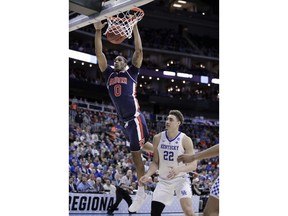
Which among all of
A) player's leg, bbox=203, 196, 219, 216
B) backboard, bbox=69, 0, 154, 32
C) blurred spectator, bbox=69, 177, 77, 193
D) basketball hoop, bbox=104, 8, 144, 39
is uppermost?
basketball hoop, bbox=104, 8, 144, 39

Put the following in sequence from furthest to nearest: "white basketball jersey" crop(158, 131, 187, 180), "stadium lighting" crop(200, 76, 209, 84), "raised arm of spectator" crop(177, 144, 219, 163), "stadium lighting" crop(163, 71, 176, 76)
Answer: "stadium lighting" crop(200, 76, 209, 84)
"stadium lighting" crop(163, 71, 176, 76)
"white basketball jersey" crop(158, 131, 187, 180)
"raised arm of spectator" crop(177, 144, 219, 163)

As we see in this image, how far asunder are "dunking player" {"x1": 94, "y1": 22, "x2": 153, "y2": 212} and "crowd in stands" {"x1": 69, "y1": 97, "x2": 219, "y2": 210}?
11.1ft

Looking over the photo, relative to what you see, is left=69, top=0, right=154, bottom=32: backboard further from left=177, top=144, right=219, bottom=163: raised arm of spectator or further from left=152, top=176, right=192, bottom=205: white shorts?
left=152, top=176, right=192, bottom=205: white shorts

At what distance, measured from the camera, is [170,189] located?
5234 millimetres

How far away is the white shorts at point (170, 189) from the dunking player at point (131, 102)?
1.09 feet

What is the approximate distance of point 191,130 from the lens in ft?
70.2

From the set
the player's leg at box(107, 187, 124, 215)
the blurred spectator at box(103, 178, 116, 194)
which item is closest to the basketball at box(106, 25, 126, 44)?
the player's leg at box(107, 187, 124, 215)

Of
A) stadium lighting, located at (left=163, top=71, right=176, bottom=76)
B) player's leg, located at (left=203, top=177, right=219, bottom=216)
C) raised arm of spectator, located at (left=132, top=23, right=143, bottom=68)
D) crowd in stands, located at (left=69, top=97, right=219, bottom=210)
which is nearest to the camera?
player's leg, located at (left=203, top=177, right=219, bottom=216)

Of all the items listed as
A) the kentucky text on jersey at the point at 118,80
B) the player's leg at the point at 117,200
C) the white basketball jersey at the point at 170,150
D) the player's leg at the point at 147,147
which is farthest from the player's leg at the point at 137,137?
the player's leg at the point at 117,200

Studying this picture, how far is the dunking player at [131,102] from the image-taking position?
477 cm

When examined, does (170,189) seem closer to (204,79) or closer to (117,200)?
(117,200)

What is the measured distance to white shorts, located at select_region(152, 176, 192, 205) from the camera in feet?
16.9

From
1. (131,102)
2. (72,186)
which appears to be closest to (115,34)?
(131,102)

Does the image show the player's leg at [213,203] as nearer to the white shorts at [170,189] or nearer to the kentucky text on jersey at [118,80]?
the white shorts at [170,189]
